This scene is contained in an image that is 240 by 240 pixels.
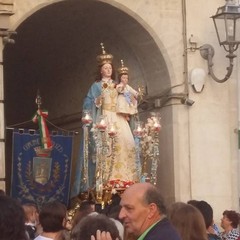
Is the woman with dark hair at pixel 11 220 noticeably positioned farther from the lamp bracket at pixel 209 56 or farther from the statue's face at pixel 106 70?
the lamp bracket at pixel 209 56

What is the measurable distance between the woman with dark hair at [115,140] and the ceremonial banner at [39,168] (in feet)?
3.02

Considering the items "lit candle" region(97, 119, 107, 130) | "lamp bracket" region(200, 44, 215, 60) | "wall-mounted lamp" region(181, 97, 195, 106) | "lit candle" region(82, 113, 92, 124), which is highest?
"lamp bracket" region(200, 44, 215, 60)

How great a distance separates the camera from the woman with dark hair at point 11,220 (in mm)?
4285

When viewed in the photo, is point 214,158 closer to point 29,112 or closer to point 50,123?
point 50,123

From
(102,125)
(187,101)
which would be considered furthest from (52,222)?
(187,101)

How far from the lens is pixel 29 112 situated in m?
17.5

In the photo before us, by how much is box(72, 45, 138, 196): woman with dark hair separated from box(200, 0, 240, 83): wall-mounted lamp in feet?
5.43

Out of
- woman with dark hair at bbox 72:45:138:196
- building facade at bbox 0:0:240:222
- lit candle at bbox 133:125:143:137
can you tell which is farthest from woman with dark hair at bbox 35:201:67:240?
building facade at bbox 0:0:240:222

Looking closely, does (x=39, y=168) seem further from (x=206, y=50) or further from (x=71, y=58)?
(x=206, y=50)

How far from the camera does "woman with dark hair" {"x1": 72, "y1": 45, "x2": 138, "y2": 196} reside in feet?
41.8

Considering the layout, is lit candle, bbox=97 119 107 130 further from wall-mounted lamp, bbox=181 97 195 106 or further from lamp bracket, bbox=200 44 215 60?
lamp bracket, bbox=200 44 215 60

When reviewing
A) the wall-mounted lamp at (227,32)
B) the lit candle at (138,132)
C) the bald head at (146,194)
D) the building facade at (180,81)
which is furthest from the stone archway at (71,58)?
the bald head at (146,194)

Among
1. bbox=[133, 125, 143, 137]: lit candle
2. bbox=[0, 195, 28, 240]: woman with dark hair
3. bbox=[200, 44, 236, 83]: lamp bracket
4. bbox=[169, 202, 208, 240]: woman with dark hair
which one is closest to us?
bbox=[0, 195, 28, 240]: woman with dark hair

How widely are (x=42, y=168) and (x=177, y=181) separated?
6.96 feet
